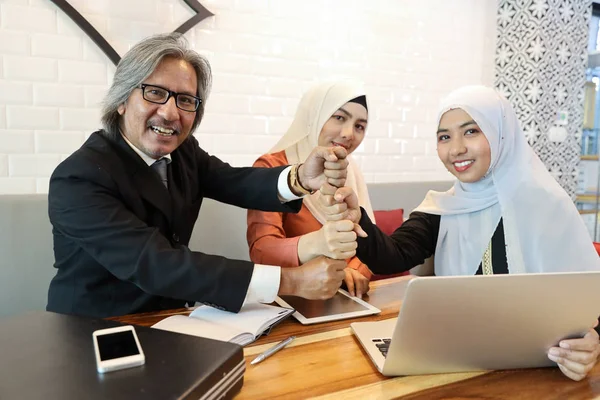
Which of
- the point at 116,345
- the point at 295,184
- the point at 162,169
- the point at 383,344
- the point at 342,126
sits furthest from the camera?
the point at 342,126

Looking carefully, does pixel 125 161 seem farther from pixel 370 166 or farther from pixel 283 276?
pixel 370 166

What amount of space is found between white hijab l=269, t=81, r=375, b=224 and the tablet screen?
1.82 ft

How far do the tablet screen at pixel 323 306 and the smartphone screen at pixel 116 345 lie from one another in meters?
0.47

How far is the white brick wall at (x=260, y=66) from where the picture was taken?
1892mm

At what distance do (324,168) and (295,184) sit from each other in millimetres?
130

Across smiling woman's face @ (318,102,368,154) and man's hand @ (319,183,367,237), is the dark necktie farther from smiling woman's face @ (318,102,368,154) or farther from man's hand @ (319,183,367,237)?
smiling woman's face @ (318,102,368,154)

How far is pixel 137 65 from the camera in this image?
1278 mm

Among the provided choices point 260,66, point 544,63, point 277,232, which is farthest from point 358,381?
point 544,63

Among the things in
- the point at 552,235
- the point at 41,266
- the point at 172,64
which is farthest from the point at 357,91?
the point at 41,266

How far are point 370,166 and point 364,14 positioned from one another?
87 cm

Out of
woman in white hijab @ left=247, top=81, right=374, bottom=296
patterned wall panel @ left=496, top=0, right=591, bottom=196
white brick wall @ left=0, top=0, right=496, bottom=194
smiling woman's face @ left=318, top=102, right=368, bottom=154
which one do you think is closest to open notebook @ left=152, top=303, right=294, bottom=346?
woman in white hijab @ left=247, top=81, right=374, bottom=296

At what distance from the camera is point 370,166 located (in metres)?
2.81

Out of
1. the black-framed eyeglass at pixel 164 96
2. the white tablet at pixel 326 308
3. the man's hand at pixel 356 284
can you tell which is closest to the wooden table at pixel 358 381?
the white tablet at pixel 326 308

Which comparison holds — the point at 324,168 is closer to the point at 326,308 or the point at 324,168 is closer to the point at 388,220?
the point at 326,308
